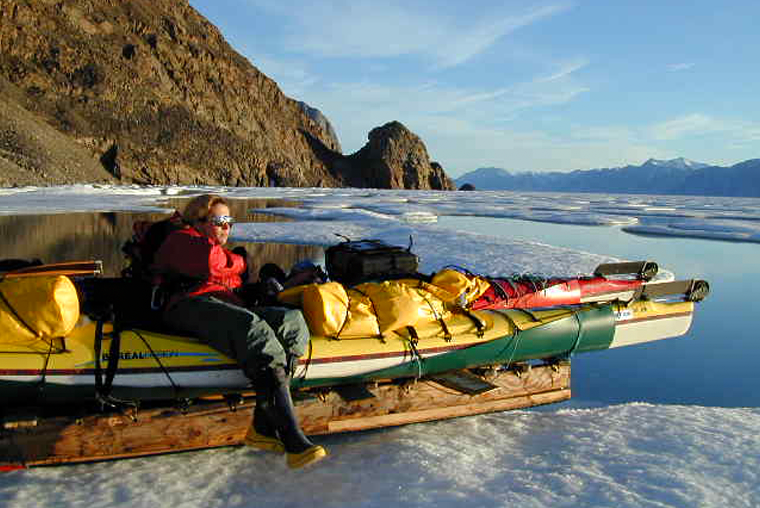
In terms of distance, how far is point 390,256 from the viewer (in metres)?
5.03

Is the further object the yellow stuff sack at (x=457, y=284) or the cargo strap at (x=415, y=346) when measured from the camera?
the yellow stuff sack at (x=457, y=284)

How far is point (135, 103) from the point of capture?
198ft

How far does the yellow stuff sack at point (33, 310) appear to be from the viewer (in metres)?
2.87

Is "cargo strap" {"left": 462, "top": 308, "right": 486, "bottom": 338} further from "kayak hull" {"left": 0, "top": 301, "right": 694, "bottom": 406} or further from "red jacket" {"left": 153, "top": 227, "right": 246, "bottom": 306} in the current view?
"red jacket" {"left": 153, "top": 227, "right": 246, "bottom": 306}

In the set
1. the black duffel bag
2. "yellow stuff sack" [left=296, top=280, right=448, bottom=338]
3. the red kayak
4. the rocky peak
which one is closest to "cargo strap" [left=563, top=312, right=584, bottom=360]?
the red kayak

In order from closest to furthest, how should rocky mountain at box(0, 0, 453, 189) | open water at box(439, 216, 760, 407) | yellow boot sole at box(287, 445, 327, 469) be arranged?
1. yellow boot sole at box(287, 445, 327, 469)
2. open water at box(439, 216, 760, 407)
3. rocky mountain at box(0, 0, 453, 189)

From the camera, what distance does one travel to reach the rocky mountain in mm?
45781

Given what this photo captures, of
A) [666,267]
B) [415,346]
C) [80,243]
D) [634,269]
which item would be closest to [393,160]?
[80,243]

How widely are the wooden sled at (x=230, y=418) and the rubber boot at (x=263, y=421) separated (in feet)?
0.97

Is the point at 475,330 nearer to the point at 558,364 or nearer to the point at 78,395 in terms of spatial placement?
the point at 558,364

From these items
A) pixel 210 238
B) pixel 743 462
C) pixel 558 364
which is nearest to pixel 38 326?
pixel 210 238

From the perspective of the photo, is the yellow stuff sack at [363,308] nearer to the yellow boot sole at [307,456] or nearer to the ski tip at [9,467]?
the yellow boot sole at [307,456]

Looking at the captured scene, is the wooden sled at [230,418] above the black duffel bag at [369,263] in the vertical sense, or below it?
below

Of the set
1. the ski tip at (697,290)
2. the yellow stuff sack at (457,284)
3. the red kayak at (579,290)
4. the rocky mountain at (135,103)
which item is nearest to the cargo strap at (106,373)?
the yellow stuff sack at (457,284)
